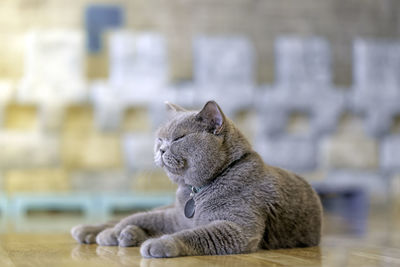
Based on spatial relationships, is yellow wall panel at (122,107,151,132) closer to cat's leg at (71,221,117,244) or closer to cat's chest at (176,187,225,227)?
cat's leg at (71,221,117,244)

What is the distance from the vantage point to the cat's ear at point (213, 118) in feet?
5.96

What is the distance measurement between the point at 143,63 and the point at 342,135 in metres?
1.81

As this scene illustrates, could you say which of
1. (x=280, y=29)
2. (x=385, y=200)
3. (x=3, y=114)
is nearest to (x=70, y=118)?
(x=3, y=114)

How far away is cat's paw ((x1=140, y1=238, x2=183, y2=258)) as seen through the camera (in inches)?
64.5

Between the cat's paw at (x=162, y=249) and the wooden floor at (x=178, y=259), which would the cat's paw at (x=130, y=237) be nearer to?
the wooden floor at (x=178, y=259)

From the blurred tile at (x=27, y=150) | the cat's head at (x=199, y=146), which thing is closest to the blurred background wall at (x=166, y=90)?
the blurred tile at (x=27, y=150)

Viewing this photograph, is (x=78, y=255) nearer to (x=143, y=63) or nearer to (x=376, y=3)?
(x=143, y=63)

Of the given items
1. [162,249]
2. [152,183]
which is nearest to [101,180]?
[152,183]

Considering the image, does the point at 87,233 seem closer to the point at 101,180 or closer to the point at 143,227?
the point at 143,227

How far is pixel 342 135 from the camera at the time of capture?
18.0 feet

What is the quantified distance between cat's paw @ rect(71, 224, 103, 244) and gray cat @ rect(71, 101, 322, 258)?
0.13 meters

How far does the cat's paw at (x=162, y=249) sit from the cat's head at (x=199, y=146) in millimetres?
241

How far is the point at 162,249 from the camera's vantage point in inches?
64.4

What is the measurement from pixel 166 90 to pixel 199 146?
129 inches
